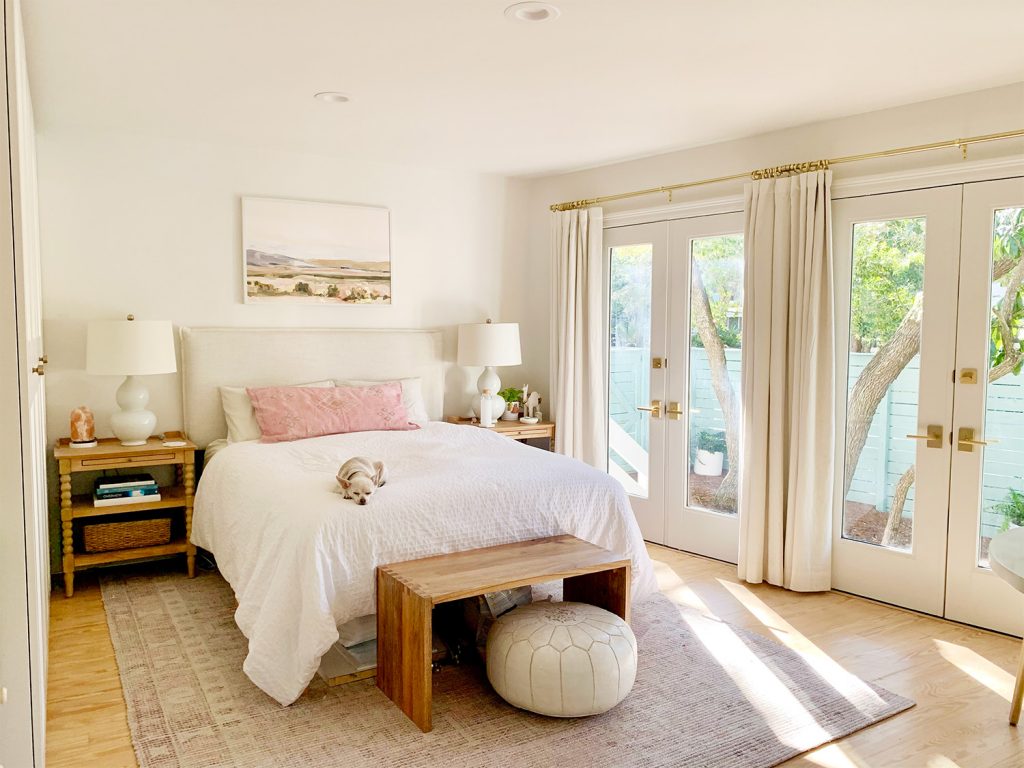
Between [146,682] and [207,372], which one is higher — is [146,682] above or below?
below

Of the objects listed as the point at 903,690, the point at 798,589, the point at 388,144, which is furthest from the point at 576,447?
the point at 903,690

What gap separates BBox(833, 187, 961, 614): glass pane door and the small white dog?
2.38 metres

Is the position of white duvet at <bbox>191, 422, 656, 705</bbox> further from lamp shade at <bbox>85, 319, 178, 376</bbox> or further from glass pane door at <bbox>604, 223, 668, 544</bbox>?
glass pane door at <bbox>604, 223, 668, 544</bbox>

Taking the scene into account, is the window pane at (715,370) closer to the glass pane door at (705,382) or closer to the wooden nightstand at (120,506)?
the glass pane door at (705,382)

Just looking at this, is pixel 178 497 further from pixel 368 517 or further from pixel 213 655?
pixel 368 517

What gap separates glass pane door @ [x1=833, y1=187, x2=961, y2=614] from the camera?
12.1 feet

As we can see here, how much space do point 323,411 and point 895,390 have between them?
3043 mm

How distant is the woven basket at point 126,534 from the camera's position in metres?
4.04

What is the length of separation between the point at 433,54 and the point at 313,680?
250 cm

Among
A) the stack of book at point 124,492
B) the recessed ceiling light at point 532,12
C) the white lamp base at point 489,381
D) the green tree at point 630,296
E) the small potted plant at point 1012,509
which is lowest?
the stack of book at point 124,492

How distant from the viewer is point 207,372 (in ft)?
15.0

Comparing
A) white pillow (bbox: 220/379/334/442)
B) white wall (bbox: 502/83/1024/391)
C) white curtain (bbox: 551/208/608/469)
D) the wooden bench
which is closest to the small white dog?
the wooden bench

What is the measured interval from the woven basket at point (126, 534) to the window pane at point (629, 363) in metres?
2.80

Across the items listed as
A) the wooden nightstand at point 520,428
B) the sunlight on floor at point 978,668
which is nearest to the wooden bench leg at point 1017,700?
the sunlight on floor at point 978,668
